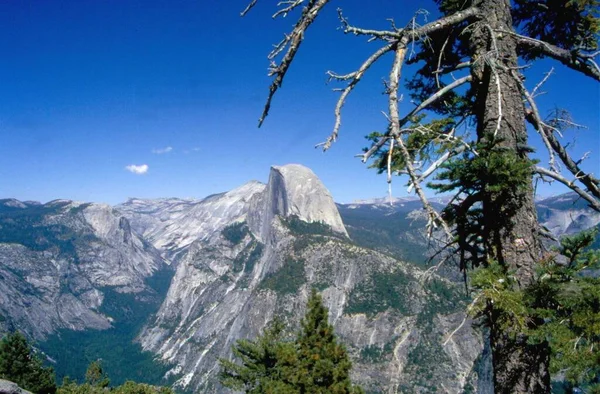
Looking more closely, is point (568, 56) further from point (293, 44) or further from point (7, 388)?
point (7, 388)

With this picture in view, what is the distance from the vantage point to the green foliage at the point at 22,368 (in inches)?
1602

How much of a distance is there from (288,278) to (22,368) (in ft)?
473

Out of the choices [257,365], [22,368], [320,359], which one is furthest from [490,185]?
[22,368]

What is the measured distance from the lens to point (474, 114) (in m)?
4.64

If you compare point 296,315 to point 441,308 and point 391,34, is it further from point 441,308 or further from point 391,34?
point 391,34

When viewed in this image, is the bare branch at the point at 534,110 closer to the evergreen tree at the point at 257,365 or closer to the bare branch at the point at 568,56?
the bare branch at the point at 568,56

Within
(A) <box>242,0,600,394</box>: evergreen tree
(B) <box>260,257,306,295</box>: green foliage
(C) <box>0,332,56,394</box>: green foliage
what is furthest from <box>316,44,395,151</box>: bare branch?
(B) <box>260,257,306,295</box>: green foliage

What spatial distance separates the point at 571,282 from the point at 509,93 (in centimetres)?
195

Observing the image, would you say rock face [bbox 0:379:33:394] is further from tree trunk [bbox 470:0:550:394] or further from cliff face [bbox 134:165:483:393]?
cliff face [bbox 134:165:483:393]

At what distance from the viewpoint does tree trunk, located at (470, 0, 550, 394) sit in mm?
3318

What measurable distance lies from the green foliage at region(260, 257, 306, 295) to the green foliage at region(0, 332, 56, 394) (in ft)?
448

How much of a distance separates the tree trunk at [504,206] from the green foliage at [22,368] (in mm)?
50966

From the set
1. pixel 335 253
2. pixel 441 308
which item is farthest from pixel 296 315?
pixel 441 308

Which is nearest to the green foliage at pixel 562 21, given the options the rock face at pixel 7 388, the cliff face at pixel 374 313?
the rock face at pixel 7 388
